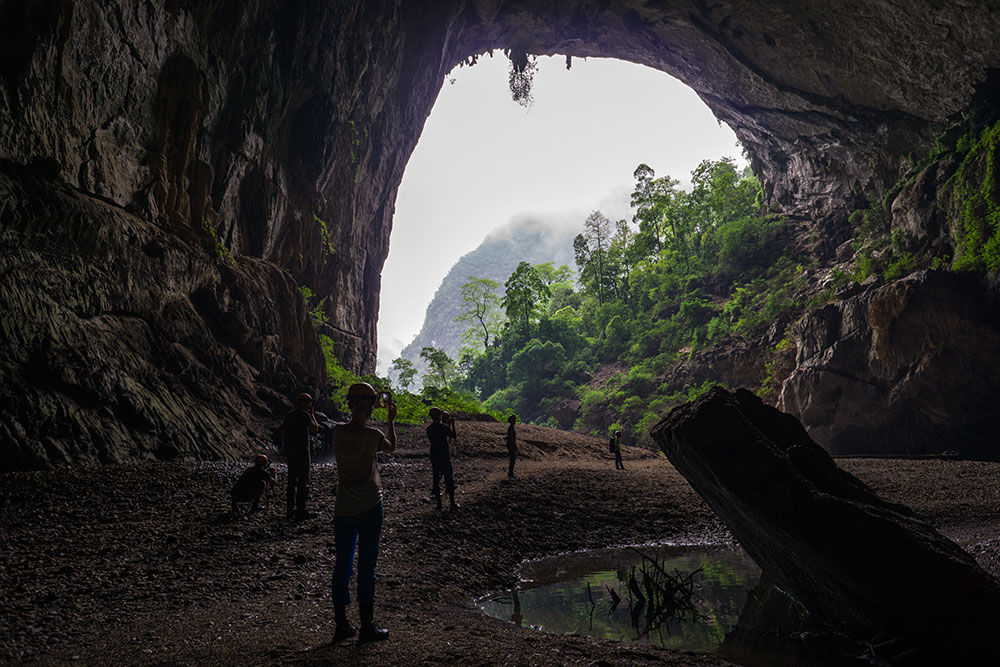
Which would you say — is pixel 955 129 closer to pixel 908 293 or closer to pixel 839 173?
pixel 908 293

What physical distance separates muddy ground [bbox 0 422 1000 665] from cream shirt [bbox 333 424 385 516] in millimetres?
1005

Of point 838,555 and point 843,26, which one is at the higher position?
point 843,26

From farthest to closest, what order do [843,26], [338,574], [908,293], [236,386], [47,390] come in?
[843,26] < [908,293] < [236,386] < [47,390] < [338,574]

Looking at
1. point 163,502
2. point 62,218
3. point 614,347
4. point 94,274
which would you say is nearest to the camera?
point 163,502

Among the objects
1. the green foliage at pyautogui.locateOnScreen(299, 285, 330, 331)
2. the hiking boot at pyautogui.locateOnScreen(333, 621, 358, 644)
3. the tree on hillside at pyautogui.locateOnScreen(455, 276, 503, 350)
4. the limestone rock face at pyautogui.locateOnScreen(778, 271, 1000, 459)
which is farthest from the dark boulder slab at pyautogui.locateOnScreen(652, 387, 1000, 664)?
the tree on hillside at pyautogui.locateOnScreen(455, 276, 503, 350)

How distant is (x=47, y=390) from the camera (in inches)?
312

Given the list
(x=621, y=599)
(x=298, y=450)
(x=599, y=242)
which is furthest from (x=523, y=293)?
(x=621, y=599)

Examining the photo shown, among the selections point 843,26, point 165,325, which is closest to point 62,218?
point 165,325

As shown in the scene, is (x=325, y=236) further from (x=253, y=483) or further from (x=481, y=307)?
(x=481, y=307)

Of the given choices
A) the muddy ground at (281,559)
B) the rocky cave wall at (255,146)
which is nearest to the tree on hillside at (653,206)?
the rocky cave wall at (255,146)

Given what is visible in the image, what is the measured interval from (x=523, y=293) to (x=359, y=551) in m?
53.2

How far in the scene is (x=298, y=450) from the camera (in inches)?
298

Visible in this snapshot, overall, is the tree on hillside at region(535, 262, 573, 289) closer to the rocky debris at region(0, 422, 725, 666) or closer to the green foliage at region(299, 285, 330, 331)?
the green foliage at region(299, 285, 330, 331)

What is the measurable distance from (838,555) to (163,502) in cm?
822
